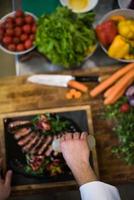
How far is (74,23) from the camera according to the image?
1110 mm

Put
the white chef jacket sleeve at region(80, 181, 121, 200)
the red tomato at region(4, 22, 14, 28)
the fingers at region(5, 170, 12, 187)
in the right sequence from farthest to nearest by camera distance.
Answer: the red tomato at region(4, 22, 14, 28) → the fingers at region(5, 170, 12, 187) → the white chef jacket sleeve at region(80, 181, 121, 200)

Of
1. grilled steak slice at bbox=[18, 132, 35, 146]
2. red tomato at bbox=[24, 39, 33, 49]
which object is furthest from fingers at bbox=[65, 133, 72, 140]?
red tomato at bbox=[24, 39, 33, 49]

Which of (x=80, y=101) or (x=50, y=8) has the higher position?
(x=50, y=8)

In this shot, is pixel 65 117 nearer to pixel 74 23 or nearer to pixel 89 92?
pixel 89 92

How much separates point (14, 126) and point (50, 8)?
0.40 m

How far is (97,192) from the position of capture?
0.96 m

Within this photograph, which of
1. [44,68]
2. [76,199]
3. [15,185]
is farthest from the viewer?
[76,199]

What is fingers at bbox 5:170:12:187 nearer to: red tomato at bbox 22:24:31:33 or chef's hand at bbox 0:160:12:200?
chef's hand at bbox 0:160:12:200

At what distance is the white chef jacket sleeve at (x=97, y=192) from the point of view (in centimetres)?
95

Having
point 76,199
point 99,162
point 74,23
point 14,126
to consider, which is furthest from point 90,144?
point 76,199

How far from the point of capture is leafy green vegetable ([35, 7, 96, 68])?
3.58 feet

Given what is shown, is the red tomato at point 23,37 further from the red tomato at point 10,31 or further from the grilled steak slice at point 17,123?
the grilled steak slice at point 17,123

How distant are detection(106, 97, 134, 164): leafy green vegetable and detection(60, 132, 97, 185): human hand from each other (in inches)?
3.8

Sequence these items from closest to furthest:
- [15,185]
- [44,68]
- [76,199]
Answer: [15,185] < [44,68] < [76,199]
